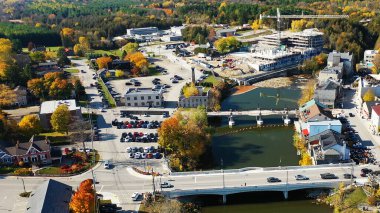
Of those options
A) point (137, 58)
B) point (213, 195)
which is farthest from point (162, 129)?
point (137, 58)

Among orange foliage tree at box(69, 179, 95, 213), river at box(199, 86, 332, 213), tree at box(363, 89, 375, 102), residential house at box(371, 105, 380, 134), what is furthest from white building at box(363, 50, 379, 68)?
orange foliage tree at box(69, 179, 95, 213)

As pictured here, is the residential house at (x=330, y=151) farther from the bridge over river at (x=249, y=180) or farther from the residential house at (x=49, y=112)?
the residential house at (x=49, y=112)

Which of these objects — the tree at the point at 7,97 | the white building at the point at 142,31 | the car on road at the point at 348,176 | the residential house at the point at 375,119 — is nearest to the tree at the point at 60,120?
the tree at the point at 7,97

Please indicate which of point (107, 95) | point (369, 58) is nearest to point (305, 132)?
point (107, 95)

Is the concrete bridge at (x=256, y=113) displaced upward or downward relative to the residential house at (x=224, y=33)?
downward

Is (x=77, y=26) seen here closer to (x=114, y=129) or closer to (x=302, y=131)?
(x=114, y=129)

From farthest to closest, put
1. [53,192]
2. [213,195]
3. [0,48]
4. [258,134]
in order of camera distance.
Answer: [0,48], [258,134], [213,195], [53,192]

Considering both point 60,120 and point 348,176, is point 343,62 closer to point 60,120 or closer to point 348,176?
point 348,176
